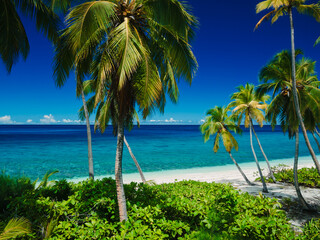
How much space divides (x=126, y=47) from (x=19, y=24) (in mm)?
4742

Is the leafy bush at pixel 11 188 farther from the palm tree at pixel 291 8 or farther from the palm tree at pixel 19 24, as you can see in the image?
the palm tree at pixel 291 8

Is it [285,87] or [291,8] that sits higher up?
[291,8]

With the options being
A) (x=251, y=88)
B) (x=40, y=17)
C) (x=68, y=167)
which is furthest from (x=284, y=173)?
(x=68, y=167)

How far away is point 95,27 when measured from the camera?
3.88 m

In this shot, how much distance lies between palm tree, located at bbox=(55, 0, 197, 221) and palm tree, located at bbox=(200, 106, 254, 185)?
32.8 ft

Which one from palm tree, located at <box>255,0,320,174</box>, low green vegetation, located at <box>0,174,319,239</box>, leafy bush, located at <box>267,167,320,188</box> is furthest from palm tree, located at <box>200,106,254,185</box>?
low green vegetation, located at <box>0,174,319,239</box>

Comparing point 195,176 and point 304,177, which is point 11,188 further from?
point 304,177

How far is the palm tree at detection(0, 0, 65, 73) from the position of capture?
5504 millimetres

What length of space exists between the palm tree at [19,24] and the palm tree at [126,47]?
95.5 inches

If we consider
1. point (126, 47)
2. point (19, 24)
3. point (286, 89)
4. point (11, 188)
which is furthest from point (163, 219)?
point (286, 89)

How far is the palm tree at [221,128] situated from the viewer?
13602 mm

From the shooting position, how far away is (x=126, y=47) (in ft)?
12.3

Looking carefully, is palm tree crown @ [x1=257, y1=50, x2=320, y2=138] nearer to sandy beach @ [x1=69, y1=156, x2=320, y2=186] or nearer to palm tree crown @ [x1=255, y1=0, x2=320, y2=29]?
palm tree crown @ [x1=255, y1=0, x2=320, y2=29]

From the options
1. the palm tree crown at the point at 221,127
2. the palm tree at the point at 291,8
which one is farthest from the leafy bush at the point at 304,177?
the palm tree at the point at 291,8
